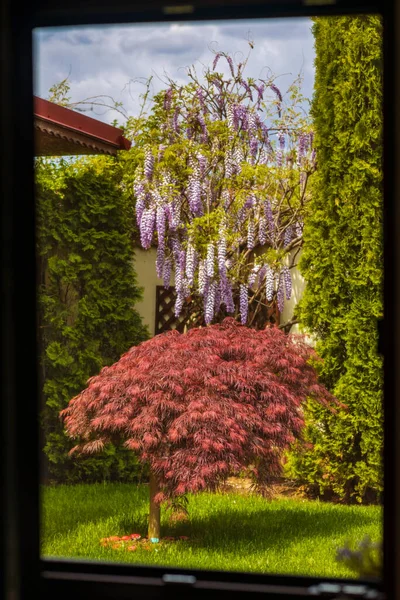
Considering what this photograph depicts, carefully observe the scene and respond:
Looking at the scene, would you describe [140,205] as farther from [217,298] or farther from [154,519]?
[154,519]

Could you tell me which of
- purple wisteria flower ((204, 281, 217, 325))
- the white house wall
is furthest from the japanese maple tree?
the white house wall

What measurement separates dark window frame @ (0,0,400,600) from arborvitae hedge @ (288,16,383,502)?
4.09m

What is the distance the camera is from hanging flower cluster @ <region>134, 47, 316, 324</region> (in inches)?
268

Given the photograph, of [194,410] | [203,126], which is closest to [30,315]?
[194,410]

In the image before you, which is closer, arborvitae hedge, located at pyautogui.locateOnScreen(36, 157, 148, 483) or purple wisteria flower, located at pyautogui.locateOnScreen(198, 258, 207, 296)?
arborvitae hedge, located at pyautogui.locateOnScreen(36, 157, 148, 483)

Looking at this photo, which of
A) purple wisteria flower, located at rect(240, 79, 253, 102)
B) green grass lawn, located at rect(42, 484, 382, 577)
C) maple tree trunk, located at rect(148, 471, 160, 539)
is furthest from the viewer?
purple wisteria flower, located at rect(240, 79, 253, 102)

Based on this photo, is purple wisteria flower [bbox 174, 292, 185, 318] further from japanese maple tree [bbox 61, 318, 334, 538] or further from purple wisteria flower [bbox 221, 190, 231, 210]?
japanese maple tree [bbox 61, 318, 334, 538]

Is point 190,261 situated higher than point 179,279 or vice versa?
point 190,261

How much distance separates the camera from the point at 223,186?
711 cm

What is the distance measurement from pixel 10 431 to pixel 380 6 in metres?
1.25

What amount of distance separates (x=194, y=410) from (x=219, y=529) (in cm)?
123

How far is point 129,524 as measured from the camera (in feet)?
17.6

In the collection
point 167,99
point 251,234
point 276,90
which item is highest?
point 276,90

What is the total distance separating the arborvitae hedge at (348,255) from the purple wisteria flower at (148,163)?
1.51 meters
